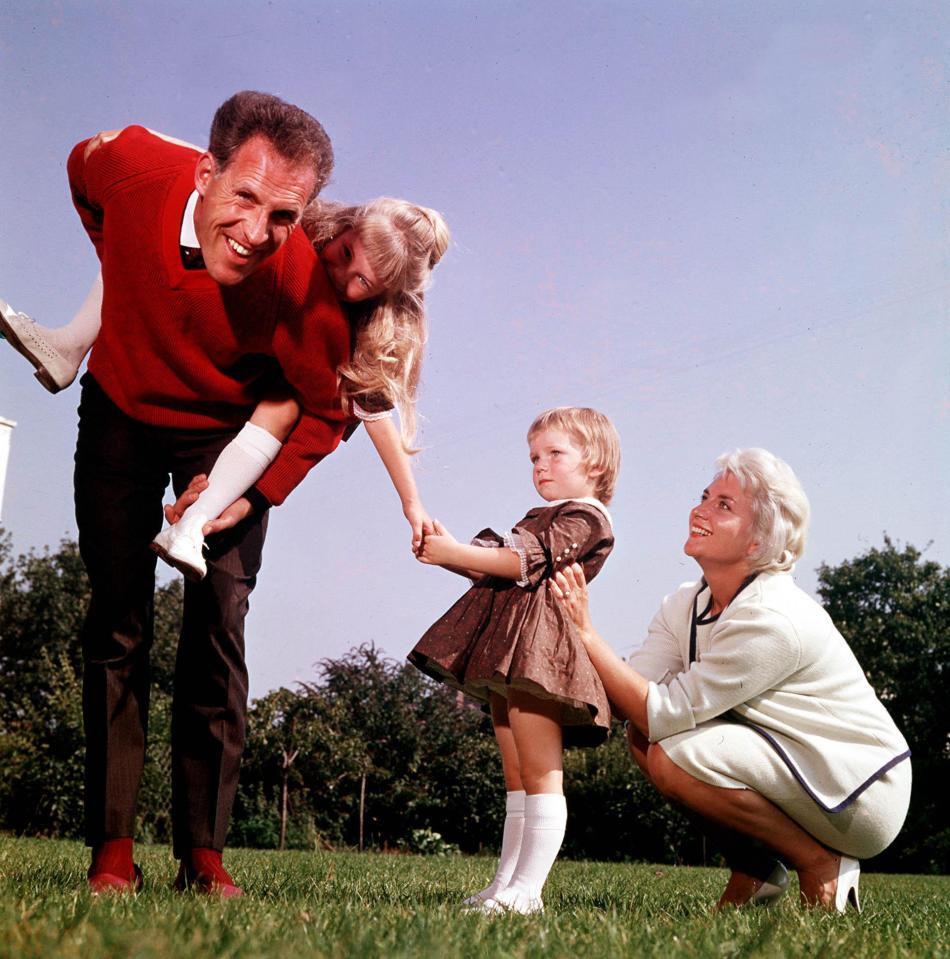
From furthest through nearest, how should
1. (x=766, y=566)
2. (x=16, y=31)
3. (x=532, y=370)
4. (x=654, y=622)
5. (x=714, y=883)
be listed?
(x=714, y=883)
(x=532, y=370)
(x=16, y=31)
(x=654, y=622)
(x=766, y=566)

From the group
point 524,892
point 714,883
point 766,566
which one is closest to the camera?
point 524,892

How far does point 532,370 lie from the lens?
15.6 ft

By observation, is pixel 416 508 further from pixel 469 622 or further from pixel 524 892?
pixel 524 892

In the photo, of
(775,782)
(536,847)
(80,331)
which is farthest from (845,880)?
(80,331)

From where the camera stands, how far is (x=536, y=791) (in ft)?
10.5

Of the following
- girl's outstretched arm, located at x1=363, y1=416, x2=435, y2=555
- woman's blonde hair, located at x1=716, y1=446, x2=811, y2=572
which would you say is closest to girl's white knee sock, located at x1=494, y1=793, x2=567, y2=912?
girl's outstretched arm, located at x1=363, y1=416, x2=435, y2=555

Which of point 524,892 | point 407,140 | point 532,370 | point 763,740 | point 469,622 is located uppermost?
point 407,140

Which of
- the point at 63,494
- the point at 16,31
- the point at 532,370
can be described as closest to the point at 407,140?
the point at 532,370

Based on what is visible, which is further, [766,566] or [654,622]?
[654,622]

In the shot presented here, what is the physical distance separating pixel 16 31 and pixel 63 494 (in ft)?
6.55

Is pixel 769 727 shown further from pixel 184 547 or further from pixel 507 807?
pixel 184 547

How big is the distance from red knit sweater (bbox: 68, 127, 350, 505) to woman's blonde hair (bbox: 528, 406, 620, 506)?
760 mm

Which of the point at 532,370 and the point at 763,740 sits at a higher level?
the point at 532,370

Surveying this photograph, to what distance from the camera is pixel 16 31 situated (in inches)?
163
